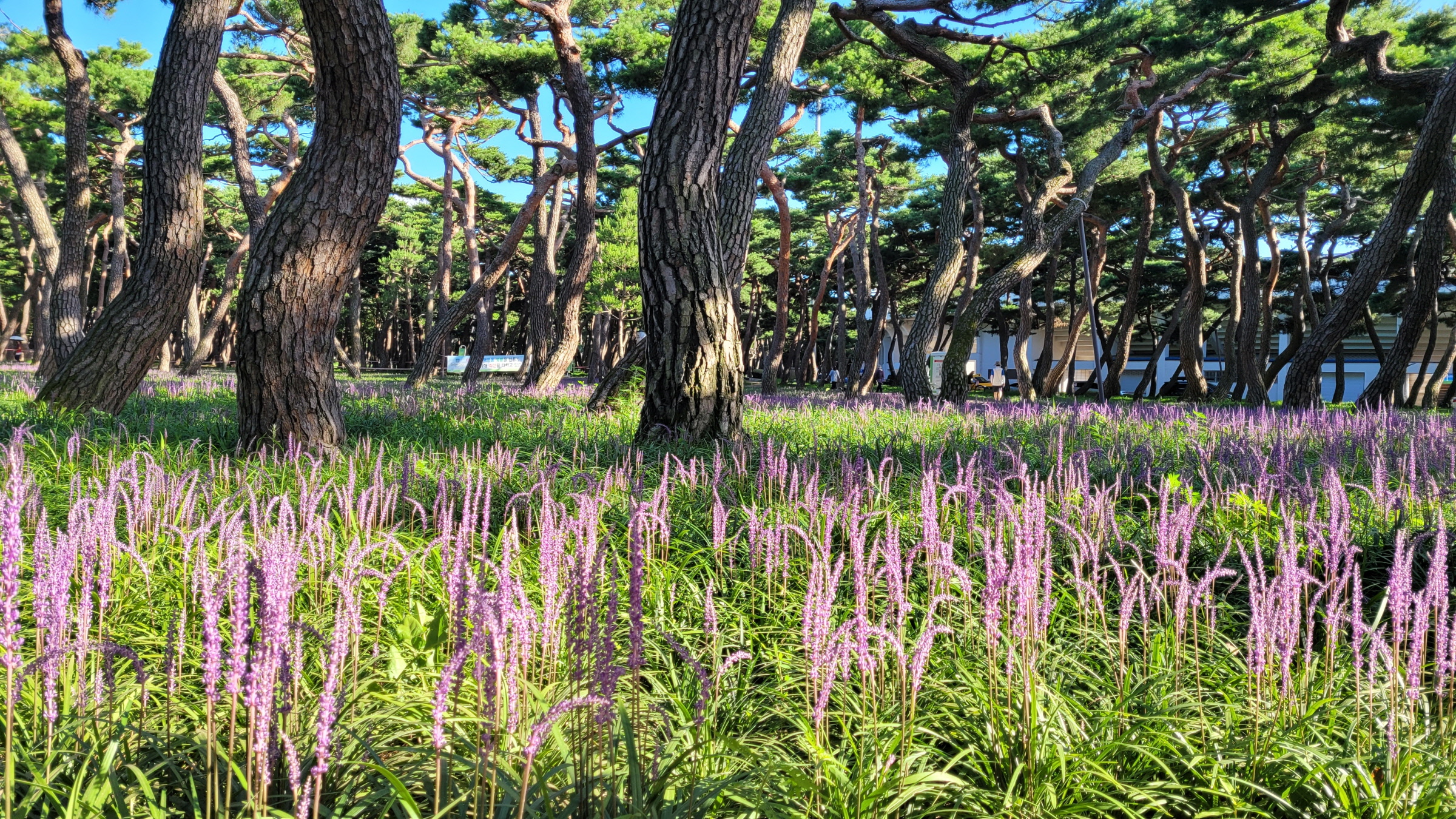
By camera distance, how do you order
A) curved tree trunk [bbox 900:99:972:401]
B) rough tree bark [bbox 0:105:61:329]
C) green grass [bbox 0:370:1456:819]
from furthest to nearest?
curved tree trunk [bbox 900:99:972:401], rough tree bark [bbox 0:105:61:329], green grass [bbox 0:370:1456:819]

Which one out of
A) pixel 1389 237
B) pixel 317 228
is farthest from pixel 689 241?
pixel 1389 237

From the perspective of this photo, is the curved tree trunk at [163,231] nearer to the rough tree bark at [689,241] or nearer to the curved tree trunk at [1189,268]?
the rough tree bark at [689,241]

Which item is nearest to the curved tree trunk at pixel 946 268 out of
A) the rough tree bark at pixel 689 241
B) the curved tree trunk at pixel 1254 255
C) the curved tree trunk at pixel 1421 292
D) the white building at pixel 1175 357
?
the curved tree trunk at pixel 1421 292

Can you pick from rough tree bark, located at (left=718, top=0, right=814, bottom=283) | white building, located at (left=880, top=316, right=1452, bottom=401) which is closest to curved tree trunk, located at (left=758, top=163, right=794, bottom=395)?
rough tree bark, located at (left=718, top=0, right=814, bottom=283)

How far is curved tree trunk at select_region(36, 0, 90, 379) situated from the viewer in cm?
1130

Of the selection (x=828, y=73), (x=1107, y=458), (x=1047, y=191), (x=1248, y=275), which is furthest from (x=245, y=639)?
(x=1248, y=275)

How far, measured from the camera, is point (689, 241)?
629 centimetres

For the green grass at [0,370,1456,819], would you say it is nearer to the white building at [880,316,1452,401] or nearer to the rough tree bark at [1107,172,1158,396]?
the rough tree bark at [1107,172,1158,396]

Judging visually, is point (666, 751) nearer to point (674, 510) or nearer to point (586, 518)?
point (586, 518)

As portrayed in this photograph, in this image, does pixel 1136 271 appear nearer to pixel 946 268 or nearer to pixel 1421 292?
pixel 1421 292

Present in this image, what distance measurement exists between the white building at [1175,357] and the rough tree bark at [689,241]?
34.9 m

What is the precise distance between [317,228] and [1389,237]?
1188 centimetres

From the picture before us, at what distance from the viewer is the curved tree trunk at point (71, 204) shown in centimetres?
1130

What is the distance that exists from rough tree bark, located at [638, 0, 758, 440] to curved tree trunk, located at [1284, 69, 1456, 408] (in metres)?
8.98
